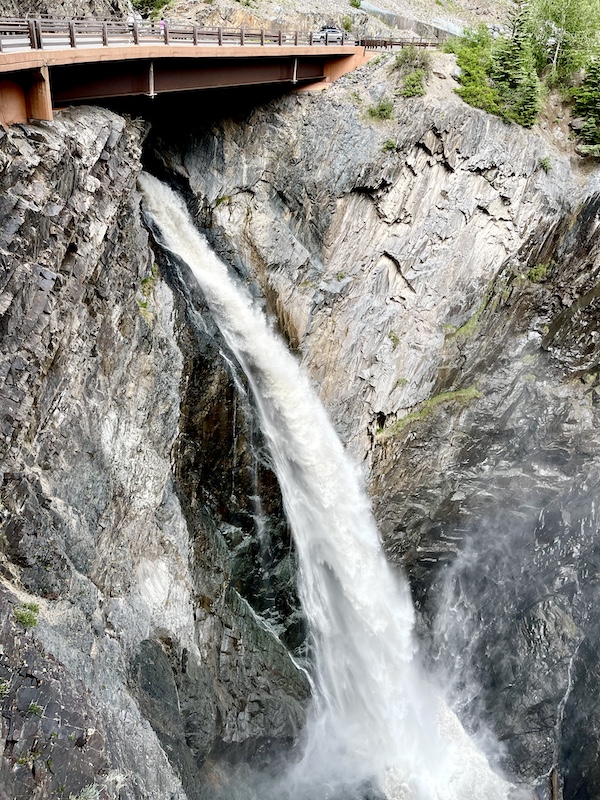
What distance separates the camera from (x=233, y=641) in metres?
19.9

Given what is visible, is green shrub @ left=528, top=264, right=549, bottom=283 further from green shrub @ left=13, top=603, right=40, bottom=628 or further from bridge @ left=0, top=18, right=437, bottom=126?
green shrub @ left=13, top=603, right=40, bottom=628

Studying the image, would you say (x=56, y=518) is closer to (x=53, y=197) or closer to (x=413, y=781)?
(x=53, y=197)

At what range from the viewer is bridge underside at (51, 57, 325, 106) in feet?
55.3

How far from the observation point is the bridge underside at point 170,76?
16.9 metres

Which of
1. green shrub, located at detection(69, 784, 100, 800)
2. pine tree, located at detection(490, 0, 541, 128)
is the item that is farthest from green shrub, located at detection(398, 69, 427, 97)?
green shrub, located at detection(69, 784, 100, 800)

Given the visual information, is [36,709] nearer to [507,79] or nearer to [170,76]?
[170,76]

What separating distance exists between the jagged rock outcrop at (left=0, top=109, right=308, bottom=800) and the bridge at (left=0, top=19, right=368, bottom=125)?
3.63 ft

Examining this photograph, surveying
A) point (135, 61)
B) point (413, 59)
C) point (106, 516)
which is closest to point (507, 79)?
point (413, 59)

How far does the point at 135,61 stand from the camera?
18.6 metres

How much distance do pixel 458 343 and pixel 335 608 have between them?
1320 centimetres

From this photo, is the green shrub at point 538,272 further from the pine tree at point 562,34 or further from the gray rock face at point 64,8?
the gray rock face at point 64,8

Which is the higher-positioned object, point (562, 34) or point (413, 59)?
point (562, 34)

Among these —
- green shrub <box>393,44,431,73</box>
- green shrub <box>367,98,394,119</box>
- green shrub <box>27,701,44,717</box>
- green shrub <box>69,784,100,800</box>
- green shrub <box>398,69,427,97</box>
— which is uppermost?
green shrub <box>393,44,431,73</box>

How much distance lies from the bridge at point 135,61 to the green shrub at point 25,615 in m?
10.5
